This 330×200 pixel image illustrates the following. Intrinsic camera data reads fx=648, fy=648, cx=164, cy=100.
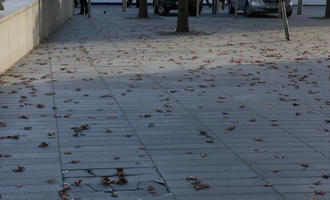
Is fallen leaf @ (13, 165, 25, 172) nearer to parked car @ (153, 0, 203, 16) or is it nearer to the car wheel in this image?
the car wheel

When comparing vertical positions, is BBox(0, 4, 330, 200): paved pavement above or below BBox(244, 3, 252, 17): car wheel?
below

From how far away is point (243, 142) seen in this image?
732 cm

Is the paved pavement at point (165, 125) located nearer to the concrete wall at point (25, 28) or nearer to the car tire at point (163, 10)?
the concrete wall at point (25, 28)

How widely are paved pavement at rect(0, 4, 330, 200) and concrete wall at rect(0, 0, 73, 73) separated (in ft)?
1.11

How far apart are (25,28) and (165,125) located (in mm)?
8281

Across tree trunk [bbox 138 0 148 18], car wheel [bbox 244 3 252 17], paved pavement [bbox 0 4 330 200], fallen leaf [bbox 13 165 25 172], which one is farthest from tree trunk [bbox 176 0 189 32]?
fallen leaf [bbox 13 165 25 172]

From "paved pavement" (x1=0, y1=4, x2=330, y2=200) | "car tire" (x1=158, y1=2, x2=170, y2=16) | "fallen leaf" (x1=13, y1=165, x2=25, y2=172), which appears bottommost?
"paved pavement" (x1=0, y1=4, x2=330, y2=200)

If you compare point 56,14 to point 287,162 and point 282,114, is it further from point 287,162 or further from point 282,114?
point 287,162

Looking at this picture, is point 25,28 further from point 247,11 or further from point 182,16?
point 247,11

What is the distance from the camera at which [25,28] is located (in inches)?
609

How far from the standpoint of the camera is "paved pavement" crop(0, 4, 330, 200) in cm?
571

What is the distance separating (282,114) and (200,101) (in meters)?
1.43

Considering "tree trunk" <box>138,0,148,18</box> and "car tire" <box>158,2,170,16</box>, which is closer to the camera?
"tree trunk" <box>138,0,148,18</box>

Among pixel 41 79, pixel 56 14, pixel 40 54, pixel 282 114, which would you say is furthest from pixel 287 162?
pixel 56 14
